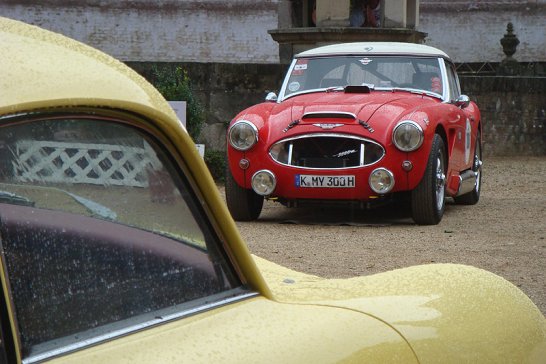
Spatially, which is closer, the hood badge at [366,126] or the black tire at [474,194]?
the hood badge at [366,126]

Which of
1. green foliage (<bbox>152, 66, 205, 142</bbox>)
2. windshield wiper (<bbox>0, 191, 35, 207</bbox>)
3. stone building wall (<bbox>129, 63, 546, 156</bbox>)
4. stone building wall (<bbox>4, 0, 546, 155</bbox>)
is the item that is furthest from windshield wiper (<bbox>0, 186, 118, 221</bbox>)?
stone building wall (<bbox>4, 0, 546, 155</bbox>)

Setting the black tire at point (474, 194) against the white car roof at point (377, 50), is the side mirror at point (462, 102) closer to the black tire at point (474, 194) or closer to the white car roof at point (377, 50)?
the white car roof at point (377, 50)

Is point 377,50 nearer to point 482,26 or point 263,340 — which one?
point 263,340

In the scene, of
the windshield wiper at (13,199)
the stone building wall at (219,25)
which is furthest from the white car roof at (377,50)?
the stone building wall at (219,25)

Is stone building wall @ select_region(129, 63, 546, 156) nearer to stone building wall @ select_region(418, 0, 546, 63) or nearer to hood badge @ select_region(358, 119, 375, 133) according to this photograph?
hood badge @ select_region(358, 119, 375, 133)

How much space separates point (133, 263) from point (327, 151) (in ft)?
24.4

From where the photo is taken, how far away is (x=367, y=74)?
10.5 meters

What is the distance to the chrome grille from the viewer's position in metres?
9.04

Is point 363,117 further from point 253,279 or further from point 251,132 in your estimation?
point 253,279

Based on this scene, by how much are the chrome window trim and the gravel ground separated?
13.4ft

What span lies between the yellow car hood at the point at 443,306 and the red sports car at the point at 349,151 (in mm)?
6582

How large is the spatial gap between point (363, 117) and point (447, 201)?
277 cm

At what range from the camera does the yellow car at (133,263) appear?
154 centimetres

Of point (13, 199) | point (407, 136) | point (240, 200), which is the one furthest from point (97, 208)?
point (240, 200)
